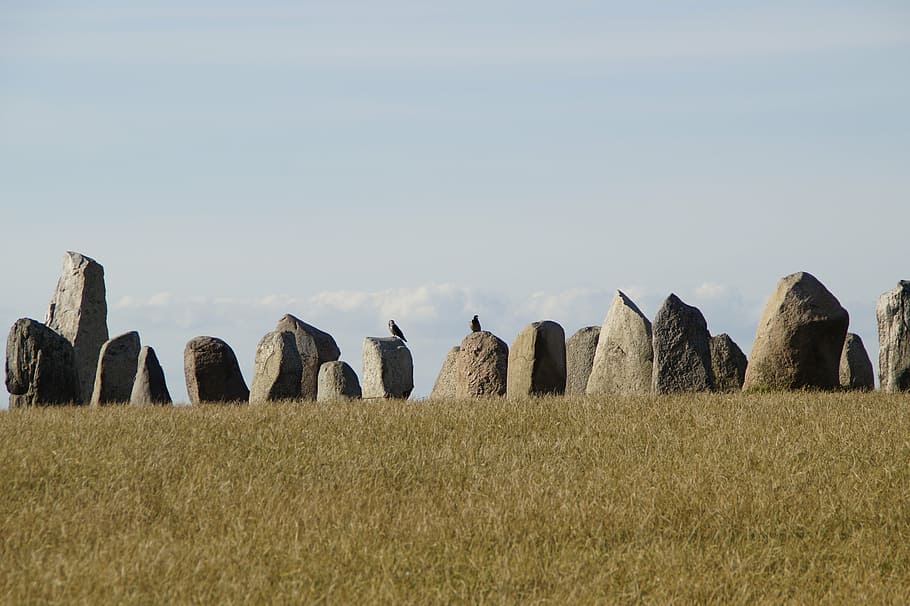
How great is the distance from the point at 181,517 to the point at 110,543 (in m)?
0.81

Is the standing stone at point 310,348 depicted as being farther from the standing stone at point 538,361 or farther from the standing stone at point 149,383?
the standing stone at point 538,361

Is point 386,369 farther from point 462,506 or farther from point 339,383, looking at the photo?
point 462,506

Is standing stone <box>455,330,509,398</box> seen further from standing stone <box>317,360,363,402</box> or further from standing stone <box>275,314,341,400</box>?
standing stone <box>275,314,341,400</box>

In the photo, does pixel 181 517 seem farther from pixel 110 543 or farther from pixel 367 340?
pixel 367 340

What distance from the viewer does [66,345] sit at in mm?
16594

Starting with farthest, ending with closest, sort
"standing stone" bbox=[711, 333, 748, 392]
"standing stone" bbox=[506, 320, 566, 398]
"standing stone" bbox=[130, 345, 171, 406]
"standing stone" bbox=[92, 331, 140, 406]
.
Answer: "standing stone" bbox=[92, 331, 140, 406] → "standing stone" bbox=[711, 333, 748, 392] → "standing stone" bbox=[130, 345, 171, 406] → "standing stone" bbox=[506, 320, 566, 398]

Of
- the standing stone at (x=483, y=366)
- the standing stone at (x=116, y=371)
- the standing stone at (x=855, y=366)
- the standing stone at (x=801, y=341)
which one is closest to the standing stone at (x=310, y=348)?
the standing stone at (x=116, y=371)

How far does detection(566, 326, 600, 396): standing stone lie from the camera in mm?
18234

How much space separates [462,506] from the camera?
8.88 meters

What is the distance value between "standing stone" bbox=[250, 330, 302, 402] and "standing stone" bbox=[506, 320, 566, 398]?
11.8ft

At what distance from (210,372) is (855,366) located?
11.3m

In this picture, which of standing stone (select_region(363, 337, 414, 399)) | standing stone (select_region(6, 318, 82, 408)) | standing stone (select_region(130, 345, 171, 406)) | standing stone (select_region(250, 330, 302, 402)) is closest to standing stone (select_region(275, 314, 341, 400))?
standing stone (select_region(363, 337, 414, 399))

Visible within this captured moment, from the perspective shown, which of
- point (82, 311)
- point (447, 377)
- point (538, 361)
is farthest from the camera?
point (82, 311)

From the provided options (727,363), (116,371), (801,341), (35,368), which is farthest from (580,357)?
(35,368)
